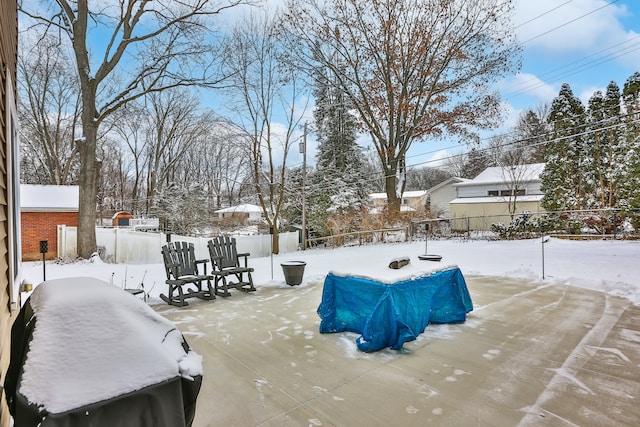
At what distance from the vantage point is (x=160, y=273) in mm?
7988

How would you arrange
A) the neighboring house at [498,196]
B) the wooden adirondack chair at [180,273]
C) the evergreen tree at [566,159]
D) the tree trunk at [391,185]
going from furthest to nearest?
the neighboring house at [498,196], the tree trunk at [391,185], the evergreen tree at [566,159], the wooden adirondack chair at [180,273]

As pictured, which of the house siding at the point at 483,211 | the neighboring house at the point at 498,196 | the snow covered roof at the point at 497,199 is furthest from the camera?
the snow covered roof at the point at 497,199

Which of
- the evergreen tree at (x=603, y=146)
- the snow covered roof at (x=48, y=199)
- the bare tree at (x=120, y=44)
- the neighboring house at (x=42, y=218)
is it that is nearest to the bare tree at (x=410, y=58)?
the evergreen tree at (x=603, y=146)

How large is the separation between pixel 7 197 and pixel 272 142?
38.1 ft

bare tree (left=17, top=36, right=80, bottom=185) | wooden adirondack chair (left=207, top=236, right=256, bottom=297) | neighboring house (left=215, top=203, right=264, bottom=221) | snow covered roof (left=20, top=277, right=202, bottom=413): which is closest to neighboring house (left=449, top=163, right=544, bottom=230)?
neighboring house (left=215, top=203, right=264, bottom=221)

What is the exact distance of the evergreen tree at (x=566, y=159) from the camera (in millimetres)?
14133

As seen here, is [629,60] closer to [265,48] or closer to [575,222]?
[575,222]

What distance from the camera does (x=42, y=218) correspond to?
1141 centimetres

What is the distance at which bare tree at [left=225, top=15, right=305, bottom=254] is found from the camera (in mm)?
12857

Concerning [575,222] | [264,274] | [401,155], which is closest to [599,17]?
[575,222]

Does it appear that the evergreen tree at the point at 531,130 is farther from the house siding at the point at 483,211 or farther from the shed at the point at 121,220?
the shed at the point at 121,220

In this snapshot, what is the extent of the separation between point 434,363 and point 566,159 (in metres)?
14.7

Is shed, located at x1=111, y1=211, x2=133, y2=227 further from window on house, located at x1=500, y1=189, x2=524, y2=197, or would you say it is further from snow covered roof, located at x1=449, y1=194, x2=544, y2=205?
window on house, located at x1=500, y1=189, x2=524, y2=197

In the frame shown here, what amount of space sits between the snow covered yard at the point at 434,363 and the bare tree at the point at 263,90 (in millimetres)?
8330
